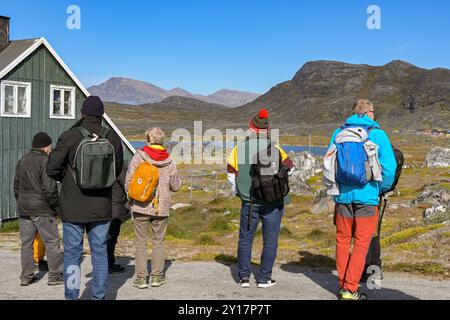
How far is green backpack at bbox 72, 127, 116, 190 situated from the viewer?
18.3 ft

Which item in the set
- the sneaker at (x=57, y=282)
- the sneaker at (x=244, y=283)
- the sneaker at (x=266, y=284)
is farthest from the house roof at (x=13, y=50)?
the sneaker at (x=266, y=284)

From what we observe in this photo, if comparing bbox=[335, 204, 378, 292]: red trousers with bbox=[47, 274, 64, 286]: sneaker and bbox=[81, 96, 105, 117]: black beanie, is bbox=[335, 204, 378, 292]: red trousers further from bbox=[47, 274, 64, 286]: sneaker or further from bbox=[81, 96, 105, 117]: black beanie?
bbox=[47, 274, 64, 286]: sneaker

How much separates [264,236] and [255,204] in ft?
1.60

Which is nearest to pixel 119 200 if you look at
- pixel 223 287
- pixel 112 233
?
pixel 112 233

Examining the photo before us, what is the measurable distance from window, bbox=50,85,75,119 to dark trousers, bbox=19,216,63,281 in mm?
12646

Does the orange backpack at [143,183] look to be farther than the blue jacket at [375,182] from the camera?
Yes

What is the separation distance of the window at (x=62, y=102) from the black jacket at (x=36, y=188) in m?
12.6

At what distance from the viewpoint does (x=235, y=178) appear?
7.34 meters

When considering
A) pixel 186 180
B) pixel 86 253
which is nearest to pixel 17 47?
pixel 86 253

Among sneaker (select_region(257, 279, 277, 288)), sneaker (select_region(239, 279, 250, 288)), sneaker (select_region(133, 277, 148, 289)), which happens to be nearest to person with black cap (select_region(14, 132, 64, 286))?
sneaker (select_region(133, 277, 148, 289))

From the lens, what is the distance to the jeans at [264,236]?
7.07 m

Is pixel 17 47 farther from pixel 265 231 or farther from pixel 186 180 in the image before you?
pixel 186 180

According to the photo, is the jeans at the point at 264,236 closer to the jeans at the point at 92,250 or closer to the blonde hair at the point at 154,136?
the blonde hair at the point at 154,136
